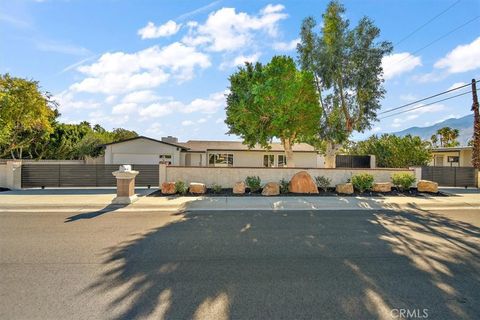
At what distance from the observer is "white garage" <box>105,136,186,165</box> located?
2683cm

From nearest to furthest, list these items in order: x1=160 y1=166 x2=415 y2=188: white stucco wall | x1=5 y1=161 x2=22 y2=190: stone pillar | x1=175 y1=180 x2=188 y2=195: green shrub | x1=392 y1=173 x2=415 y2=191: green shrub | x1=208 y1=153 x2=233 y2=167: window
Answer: x1=175 y1=180 x2=188 y2=195: green shrub
x1=392 y1=173 x2=415 y2=191: green shrub
x1=160 y1=166 x2=415 y2=188: white stucco wall
x1=5 y1=161 x2=22 y2=190: stone pillar
x1=208 y1=153 x2=233 y2=167: window

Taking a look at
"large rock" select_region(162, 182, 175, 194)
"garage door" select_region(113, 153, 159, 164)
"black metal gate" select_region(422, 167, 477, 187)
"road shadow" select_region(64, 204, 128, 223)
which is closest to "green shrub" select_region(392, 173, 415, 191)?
"black metal gate" select_region(422, 167, 477, 187)

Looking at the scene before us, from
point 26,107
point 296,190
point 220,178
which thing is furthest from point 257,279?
point 26,107

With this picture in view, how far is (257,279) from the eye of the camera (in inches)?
180

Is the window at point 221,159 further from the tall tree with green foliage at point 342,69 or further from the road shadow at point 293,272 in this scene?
the road shadow at point 293,272

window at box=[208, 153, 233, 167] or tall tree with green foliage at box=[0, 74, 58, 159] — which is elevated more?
tall tree with green foliage at box=[0, 74, 58, 159]

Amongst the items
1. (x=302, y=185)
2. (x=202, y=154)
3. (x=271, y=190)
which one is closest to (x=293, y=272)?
(x=271, y=190)

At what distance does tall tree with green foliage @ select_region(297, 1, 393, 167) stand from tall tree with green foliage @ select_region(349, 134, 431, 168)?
565 cm

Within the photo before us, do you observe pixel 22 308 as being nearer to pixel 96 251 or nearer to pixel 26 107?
pixel 96 251

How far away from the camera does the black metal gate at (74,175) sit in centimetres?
1783

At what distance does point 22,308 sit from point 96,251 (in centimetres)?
231

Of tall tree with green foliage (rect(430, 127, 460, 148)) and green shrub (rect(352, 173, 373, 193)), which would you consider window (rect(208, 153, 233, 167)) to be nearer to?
green shrub (rect(352, 173, 373, 193))

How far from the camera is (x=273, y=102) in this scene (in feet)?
53.4

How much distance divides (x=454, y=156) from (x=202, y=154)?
28277 mm
